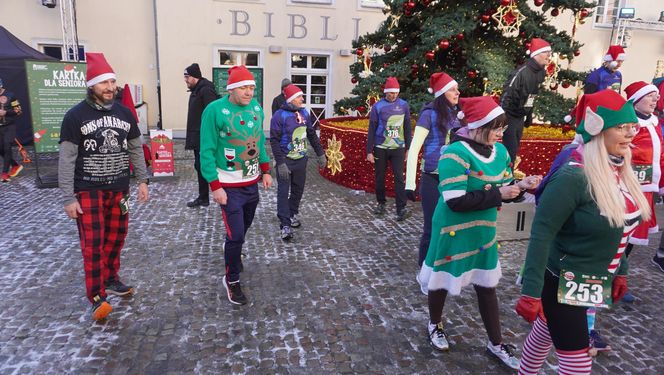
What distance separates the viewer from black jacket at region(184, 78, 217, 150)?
7289mm

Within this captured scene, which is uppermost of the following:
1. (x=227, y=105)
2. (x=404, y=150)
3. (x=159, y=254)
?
(x=227, y=105)

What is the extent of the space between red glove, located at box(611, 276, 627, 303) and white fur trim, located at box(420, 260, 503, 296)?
719 millimetres

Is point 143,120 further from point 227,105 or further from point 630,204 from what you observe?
point 630,204

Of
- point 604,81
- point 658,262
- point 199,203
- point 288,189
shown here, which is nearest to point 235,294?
point 288,189

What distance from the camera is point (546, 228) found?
2.29 m

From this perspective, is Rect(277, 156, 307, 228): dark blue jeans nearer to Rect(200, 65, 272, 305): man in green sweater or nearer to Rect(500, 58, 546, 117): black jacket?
Rect(200, 65, 272, 305): man in green sweater

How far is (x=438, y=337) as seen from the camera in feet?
11.6

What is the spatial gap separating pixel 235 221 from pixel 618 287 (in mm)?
2932

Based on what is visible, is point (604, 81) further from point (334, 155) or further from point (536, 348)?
point (536, 348)

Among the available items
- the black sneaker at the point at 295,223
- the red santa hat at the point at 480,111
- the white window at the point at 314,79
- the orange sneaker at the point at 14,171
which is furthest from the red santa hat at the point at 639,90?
the white window at the point at 314,79

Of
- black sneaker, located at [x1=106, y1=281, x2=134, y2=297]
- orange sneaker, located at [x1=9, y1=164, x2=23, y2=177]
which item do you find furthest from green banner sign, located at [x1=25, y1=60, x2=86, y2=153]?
black sneaker, located at [x1=106, y1=281, x2=134, y2=297]

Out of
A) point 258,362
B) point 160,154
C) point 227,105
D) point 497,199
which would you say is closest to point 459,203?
point 497,199

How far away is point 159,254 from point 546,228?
446cm

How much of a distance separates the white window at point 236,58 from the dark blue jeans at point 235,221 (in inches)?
503
